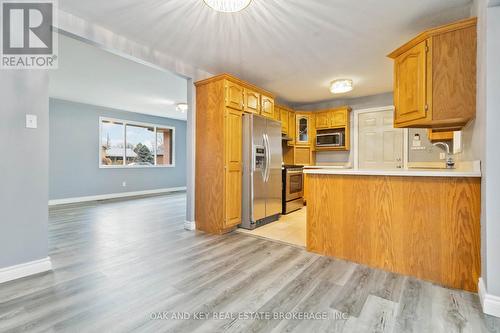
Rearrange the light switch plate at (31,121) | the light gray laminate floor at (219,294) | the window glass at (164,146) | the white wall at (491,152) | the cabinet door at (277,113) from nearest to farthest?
the light gray laminate floor at (219,294), the white wall at (491,152), the light switch plate at (31,121), the cabinet door at (277,113), the window glass at (164,146)

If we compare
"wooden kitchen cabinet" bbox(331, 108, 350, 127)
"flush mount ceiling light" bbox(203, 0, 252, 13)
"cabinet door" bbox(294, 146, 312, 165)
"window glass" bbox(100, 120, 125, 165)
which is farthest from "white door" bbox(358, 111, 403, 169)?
"window glass" bbox(100, 120, 125, 165)

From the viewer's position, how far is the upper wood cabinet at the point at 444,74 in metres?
2.06

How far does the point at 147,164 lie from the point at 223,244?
17.8 feet

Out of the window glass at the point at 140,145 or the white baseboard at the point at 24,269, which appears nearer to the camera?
the white baseboard at the point at 24,269

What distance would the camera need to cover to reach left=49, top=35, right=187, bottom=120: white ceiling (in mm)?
3398

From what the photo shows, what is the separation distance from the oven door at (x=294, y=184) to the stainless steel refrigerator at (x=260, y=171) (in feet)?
1.74

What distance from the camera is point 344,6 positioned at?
7.36ft

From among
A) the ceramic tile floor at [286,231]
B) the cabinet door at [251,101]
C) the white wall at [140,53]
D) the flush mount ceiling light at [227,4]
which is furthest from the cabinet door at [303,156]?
the flush mount ceiling light at [227,4]

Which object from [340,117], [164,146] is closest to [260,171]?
[340,117]

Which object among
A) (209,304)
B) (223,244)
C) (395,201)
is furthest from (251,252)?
(395,201)

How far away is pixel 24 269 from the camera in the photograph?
2.06m

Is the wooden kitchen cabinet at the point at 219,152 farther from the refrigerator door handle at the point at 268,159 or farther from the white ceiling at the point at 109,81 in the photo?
the white ceiling at the point at 109,81

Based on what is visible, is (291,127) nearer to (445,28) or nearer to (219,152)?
(219,152)

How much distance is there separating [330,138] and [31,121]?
5053 millimetres
